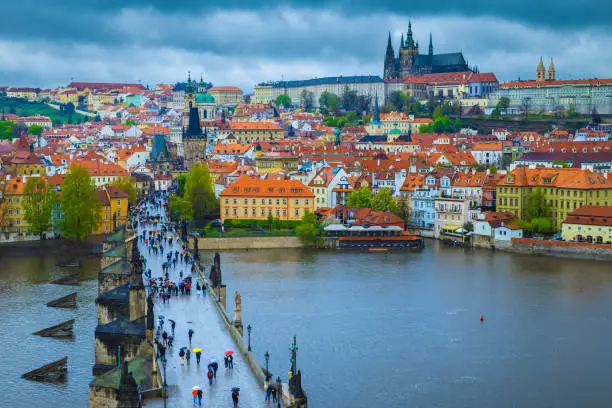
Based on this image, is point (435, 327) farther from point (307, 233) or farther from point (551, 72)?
point (551, 72)

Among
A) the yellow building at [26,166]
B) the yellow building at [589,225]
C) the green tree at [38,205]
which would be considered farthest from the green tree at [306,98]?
the yellow building at [589,225]

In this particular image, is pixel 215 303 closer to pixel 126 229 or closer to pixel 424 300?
pixel 424 300

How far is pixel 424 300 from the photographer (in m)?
34.5

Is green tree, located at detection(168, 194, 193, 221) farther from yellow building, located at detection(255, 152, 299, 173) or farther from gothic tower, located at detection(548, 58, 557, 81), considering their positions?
gothic tower, located at detection(548, 58, 557, 81)

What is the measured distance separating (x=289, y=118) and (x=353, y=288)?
99.8 m

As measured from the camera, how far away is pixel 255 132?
109 m

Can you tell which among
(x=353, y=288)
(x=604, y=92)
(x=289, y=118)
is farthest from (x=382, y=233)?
(x=289, y=118)

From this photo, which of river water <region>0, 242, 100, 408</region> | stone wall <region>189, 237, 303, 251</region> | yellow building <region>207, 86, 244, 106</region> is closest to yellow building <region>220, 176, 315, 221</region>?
stone wall <region>189, 237, 303, 251</region>

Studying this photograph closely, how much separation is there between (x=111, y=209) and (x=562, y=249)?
24137 millimetres

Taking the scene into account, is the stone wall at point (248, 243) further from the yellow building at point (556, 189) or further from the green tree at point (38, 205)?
the yellow building at point (556, 189)

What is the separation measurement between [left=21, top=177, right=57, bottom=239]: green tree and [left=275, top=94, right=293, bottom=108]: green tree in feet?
366

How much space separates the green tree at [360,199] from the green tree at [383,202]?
19.4 inches

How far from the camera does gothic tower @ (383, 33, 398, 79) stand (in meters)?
154

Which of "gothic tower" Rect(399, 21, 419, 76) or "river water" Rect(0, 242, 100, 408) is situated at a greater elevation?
"gothic tower" Rect(399, 21, 419, 76)
